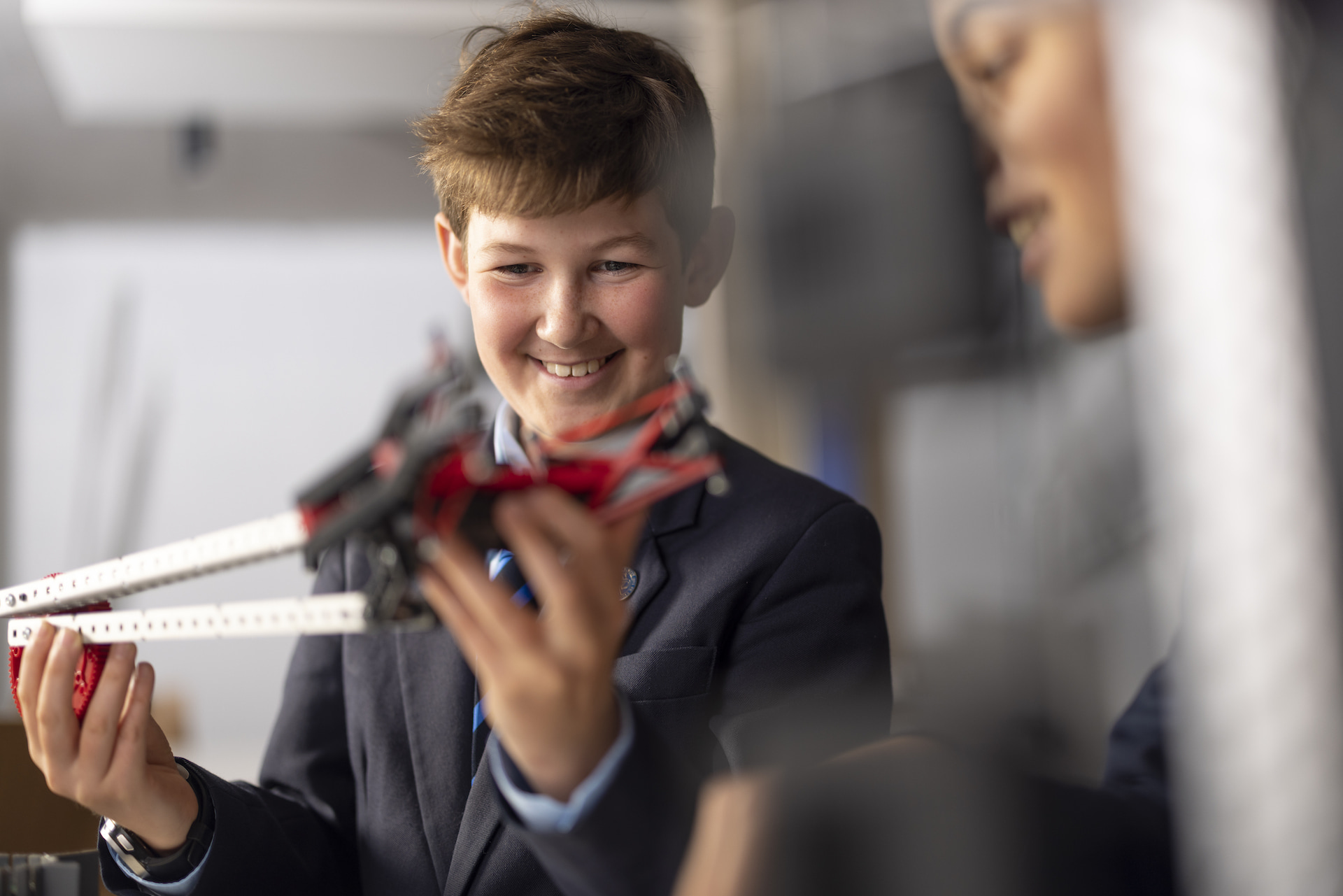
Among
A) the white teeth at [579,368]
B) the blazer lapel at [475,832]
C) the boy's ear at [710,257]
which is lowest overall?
the blazer lapel at [475,832]

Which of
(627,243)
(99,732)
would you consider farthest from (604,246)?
(99,732)

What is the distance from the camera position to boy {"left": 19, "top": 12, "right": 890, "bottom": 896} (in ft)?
1.62

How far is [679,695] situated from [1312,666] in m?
0.30

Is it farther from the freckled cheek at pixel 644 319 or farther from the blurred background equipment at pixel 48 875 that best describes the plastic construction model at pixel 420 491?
the blurred background equipment at pixel 48 875

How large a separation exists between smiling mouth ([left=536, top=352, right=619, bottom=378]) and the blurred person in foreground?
275mm

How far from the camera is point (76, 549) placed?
1319 millimetres

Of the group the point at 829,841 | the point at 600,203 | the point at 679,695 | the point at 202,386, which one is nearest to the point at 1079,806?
the point at 829,841

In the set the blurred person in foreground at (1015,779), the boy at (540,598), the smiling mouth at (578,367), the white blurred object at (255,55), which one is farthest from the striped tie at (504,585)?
the white blurred object at (255,55)

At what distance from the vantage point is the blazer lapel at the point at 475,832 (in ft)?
1.67

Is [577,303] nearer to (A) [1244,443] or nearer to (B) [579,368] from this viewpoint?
(B) [579,368]

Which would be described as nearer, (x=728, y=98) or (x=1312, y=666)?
(x=1312, y=666)

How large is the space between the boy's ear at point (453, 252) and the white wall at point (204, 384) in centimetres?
71

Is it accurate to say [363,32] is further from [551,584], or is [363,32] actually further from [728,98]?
[551,584]

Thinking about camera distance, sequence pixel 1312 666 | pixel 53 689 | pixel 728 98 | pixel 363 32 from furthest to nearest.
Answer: pixel 363 32, pixel 728 98, pixel 53 689, pixel 1312 666
